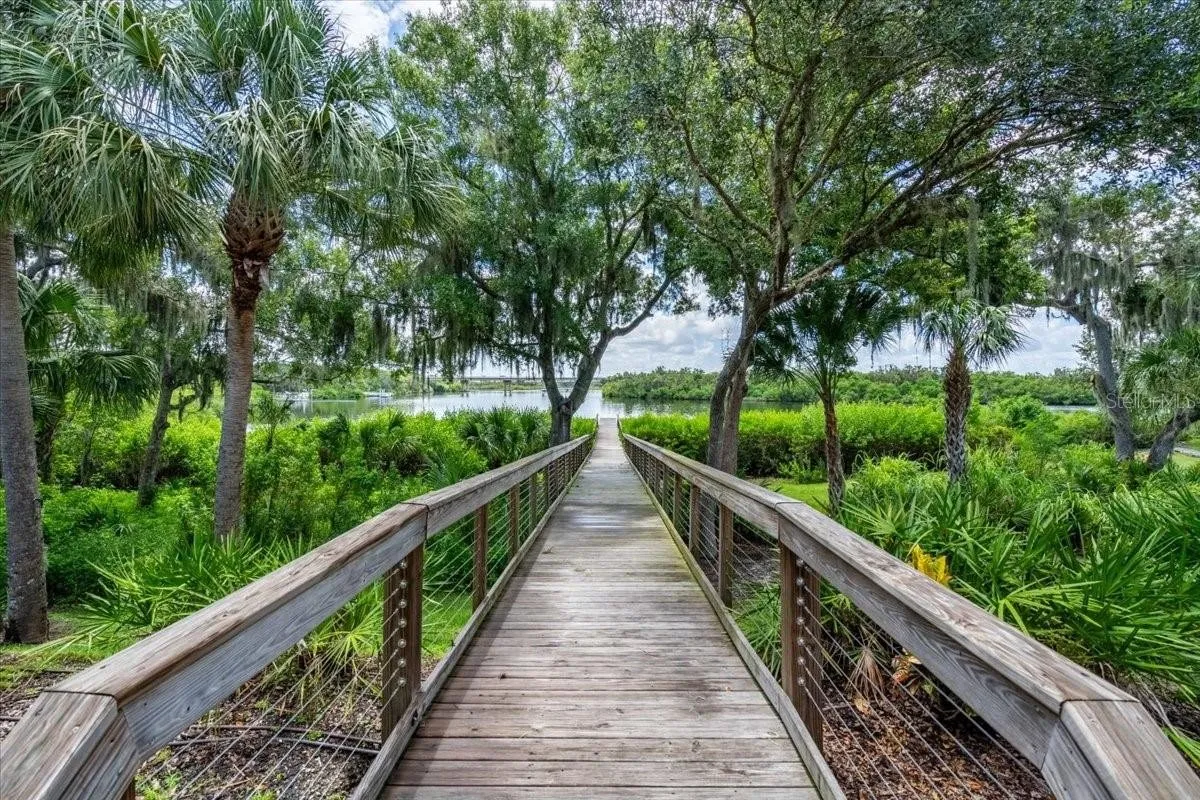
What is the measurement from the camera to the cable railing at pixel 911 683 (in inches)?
29.9

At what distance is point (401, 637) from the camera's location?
1.99 m

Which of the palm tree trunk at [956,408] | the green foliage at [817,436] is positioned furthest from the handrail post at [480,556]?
the green foliage at [817,436]

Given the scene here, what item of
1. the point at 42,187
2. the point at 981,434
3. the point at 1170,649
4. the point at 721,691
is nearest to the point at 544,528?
the point at 721,691

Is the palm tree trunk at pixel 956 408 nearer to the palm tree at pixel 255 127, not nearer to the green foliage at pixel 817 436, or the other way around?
the palm tree at pixel 255 127

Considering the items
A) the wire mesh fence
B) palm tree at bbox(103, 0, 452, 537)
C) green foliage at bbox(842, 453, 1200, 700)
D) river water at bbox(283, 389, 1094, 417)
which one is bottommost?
the wire mesh fence

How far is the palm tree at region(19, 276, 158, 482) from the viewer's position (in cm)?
601

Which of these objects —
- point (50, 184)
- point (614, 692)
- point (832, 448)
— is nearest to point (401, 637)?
point (614, 692)

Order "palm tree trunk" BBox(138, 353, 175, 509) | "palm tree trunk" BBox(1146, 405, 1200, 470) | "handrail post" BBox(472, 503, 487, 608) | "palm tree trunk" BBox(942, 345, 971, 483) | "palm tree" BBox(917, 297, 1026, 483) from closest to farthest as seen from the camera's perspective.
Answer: "handrail post" BBox(472, 503, 487, 608) → "palm tree" BBox(917, 297, 1026, 483) → "palm tree trunk" BBox(942, 345, 971, 483) → "palm tree trunk" BBox(138, 353, 175, 509) → "palm tree trunk" BBox(1146, 405, 1200, 470)

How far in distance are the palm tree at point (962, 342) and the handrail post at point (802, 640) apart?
522 centimetres

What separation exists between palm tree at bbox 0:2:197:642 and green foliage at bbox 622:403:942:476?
12.5m

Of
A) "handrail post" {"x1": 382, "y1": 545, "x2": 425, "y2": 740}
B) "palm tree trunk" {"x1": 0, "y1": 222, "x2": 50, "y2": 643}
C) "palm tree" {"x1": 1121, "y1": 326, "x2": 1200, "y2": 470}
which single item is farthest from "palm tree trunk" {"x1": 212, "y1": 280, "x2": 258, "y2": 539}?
"palm tree" {"x1": 1121, "y1": 326, "x2": 1200, "y2": 470}

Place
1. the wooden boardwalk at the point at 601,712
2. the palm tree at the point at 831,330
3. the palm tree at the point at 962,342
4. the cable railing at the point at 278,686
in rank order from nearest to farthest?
the cable railing at the point at 278,686
the wooden boardwalk at the point at 601,712
the palm tree at the point at 962,342
the palm tree at the point at 831,330

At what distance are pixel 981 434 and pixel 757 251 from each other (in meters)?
11.9

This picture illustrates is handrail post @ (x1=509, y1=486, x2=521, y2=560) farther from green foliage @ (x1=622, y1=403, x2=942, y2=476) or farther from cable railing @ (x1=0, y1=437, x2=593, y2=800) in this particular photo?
green foliage @ (x1=622, y1=403, x2=942, y2=476)
